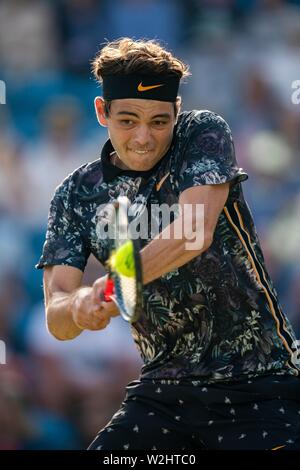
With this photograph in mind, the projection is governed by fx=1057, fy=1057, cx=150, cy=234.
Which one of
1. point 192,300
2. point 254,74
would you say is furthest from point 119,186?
point 254,74

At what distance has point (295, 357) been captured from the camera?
489 cm

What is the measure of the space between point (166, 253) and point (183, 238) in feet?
0.35

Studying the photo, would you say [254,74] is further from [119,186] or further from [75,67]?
[119,186]

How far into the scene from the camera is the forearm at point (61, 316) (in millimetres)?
4898

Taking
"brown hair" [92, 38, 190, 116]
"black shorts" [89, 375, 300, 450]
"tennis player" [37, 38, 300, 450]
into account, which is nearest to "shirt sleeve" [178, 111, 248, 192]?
"tennis player" [37, 38, 300, 450]

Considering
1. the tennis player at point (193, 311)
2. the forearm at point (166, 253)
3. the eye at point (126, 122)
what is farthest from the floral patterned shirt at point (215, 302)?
the forearm at point (166, 253)

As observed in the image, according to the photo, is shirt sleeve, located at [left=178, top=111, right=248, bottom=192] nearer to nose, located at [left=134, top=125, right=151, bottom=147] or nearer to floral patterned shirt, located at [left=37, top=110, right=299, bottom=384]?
floral patterned shirt, located at [left=37, top=110, right=299, bottom=384]

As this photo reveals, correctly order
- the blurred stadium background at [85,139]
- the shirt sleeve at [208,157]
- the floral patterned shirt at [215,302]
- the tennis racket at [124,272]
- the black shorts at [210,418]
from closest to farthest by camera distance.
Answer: the tennis racket at [124,272] → the shirt sleeve at [208,157] → the black shorts at [210,418] → the floral patterned shirt at [215,302] → the blurred stadium background at [85,139]

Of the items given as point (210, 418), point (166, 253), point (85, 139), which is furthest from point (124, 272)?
point (85, 139)

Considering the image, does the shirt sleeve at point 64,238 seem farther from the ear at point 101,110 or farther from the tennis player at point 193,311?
the ear at point 101,110

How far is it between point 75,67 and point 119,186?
6.13 m

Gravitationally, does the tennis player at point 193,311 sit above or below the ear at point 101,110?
below

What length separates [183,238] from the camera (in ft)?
14.4

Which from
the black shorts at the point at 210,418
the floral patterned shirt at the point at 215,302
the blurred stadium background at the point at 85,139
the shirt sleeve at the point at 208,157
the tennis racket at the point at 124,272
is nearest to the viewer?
the tennis racket at the point at 124,272
